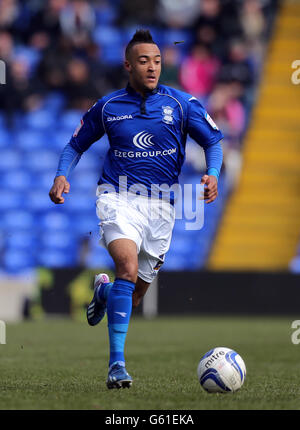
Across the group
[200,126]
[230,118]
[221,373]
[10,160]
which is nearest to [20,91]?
[10,160]

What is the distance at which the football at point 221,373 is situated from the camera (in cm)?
495

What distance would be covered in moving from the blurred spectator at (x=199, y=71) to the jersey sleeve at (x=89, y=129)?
11091 mm

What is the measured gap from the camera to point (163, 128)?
A: 5.61 m

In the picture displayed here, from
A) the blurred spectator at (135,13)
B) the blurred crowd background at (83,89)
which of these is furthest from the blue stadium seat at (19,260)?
the blurred spectator at (135,13)

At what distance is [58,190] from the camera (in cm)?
542

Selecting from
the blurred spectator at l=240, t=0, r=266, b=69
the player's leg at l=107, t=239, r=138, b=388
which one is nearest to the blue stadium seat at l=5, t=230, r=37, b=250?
the blurred spectator at l=240, t=0, r=266, b=69

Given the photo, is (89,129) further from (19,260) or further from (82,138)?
(19,260)

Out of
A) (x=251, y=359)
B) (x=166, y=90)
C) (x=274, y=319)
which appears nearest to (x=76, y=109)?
(x=274, y=319)

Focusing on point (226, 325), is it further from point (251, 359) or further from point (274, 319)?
point (251, 359)

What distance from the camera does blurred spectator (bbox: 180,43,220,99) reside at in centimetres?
1692

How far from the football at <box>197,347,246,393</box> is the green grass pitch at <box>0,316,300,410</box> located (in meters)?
0.07

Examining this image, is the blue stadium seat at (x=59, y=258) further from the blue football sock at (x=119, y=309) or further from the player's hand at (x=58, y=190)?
the blue football sock at (x=119, y=309)
